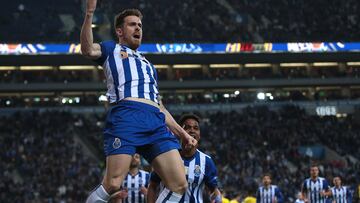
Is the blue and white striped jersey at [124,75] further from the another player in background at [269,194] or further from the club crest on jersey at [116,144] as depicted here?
the another player in background at [269,194]

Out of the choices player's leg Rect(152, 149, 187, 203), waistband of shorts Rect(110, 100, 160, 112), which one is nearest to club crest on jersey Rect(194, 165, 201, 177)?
player's leg Rect(152, 149, 187, 203)

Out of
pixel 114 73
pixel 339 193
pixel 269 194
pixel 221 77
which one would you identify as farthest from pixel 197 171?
pixel 221 77

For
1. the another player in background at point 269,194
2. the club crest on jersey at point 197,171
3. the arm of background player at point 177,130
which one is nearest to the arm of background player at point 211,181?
the club crest on jersey at point 197,171

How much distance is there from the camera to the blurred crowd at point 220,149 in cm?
3121

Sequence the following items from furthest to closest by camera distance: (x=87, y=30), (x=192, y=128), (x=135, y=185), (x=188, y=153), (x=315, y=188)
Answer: (x=315, y=188)
(x=135, y=185)
(x=188, y=153)
(x=192, y=128)
(x=87, y=30)

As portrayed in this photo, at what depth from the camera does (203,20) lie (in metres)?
50.1

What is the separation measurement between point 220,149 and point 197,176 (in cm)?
3019

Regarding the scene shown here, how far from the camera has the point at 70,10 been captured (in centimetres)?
5094

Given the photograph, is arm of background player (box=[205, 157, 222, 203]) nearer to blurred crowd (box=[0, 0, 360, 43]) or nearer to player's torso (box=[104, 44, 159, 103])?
player's torso (box=[104, 44, 159, 103])

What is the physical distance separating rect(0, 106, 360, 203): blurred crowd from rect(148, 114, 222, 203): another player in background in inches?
811

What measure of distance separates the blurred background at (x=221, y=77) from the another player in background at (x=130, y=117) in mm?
29545

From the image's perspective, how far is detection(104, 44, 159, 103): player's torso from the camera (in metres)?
5.87

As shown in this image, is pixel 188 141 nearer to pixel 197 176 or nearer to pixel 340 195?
pixel 197 176

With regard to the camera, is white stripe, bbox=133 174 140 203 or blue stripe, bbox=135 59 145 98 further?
white stripe, bbox=133 174 140 203
